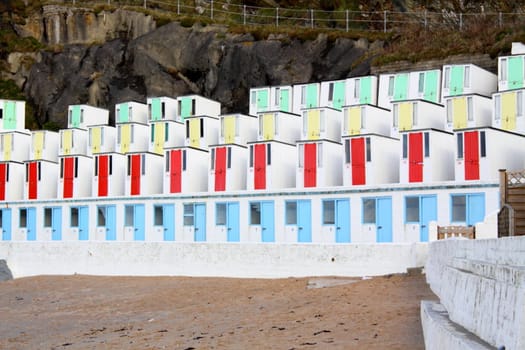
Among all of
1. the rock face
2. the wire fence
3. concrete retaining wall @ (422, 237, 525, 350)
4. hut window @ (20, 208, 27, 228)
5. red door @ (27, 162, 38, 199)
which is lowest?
concrete retaining wall @ (422, 237, 525, 350)

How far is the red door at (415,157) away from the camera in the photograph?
3234cm

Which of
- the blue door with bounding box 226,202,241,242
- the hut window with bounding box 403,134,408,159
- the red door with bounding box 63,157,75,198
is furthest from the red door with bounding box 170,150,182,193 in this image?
the hut window with bounding box 403,134,408,159

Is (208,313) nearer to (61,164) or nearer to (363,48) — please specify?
(61,164)

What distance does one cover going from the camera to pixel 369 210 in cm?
3105

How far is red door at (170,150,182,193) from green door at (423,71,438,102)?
450 inches

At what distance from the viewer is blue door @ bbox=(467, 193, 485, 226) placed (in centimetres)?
2862

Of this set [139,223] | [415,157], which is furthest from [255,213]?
[415,157]

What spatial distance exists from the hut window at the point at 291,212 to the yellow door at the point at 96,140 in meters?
15.4

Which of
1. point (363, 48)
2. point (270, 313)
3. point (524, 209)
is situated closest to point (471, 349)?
point (270, 313)

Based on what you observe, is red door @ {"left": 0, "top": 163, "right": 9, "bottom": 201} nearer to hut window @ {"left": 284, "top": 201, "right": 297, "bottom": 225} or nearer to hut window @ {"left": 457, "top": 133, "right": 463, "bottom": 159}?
hut window @ {"left": 284, "top": 201, "right": 297, "bottom": 225}

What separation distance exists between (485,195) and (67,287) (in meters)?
15.0

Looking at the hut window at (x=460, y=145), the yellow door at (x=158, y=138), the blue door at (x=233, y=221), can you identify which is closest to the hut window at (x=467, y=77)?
the hut window at (x=460, y=145)

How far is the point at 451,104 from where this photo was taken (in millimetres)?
36000

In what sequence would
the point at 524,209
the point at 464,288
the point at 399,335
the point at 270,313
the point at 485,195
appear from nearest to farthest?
the point at 464,288
the point at 399,335
the point at 270,313
the point at 524,209
the point at 485,195
